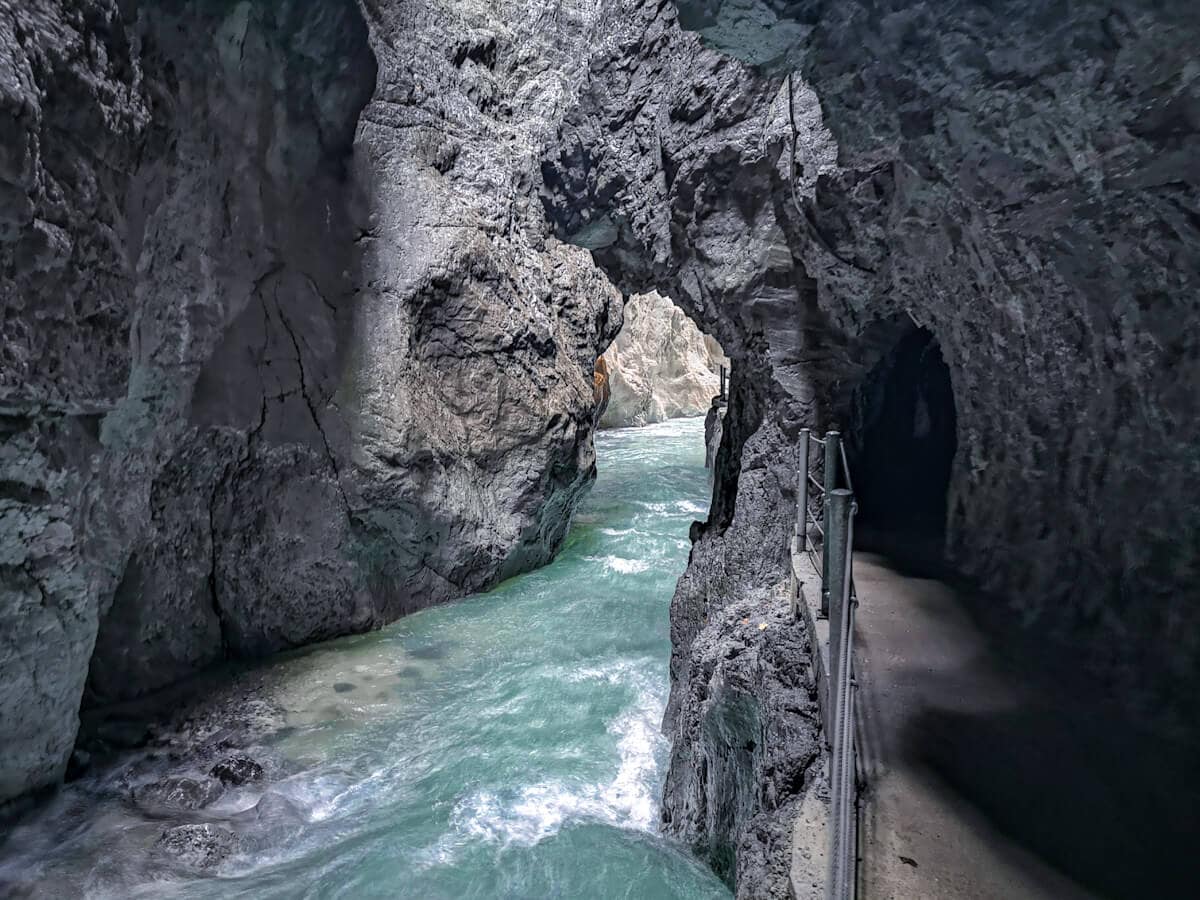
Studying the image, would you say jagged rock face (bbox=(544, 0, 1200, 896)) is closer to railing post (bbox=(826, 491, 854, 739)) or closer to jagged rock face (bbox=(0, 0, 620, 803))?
railing post (bbox=(826, 491, 854, 739))

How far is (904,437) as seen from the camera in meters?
8.40

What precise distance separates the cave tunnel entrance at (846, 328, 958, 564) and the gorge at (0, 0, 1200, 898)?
6 centimetres

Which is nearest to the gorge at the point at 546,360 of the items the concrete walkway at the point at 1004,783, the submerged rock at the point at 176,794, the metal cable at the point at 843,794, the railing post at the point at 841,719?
the concrete walkway at the point at 1004,783

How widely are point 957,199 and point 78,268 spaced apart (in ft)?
→ 20.2

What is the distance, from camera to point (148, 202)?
6.44 m

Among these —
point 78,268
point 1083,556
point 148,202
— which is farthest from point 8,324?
point 1083,556

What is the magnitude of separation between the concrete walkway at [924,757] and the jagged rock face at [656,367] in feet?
101

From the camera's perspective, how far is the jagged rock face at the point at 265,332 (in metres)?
5.39

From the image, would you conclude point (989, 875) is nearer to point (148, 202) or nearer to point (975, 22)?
point (975, 22)

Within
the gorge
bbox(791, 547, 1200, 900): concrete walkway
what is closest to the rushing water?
the gorge

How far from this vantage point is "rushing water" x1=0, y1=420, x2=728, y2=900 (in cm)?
542

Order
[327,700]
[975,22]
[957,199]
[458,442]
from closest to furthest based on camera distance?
1. [975,22]
2. [957,199]
3. [327,700]
4. [458,442]

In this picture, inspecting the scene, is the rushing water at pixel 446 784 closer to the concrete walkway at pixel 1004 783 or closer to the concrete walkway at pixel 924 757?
the concrete walkway at pixel 924 757

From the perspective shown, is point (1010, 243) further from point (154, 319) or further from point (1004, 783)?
point (154, 319)
